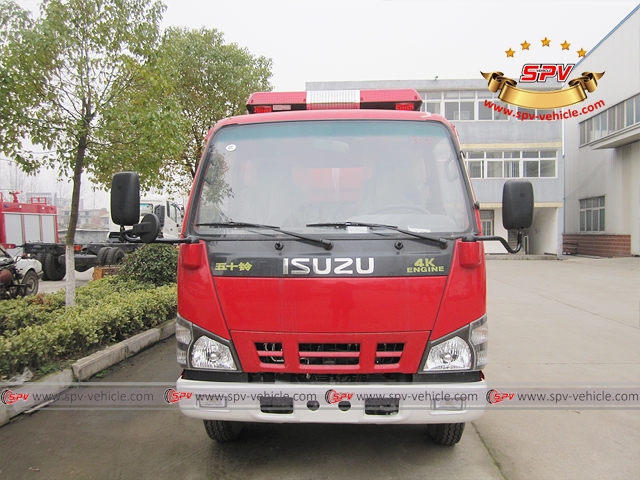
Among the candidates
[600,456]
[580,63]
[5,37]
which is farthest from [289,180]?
[580,63]

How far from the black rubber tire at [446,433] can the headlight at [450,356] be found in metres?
0.64

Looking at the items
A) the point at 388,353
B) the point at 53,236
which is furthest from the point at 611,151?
the point at 53,236

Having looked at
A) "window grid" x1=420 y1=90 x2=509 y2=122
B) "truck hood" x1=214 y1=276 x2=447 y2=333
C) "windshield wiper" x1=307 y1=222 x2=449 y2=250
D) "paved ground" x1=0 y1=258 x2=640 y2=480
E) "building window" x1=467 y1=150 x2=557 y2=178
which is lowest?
"paved ground" x1=0 y1=258 x2=640 y2=480

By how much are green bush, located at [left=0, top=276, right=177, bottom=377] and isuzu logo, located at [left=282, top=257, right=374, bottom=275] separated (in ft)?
9.58

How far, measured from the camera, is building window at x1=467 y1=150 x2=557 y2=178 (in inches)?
968

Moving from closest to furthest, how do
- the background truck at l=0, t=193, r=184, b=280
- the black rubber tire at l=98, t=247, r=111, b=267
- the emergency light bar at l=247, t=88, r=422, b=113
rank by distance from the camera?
1. the emergency light bar at l=247, t=88, r=422, b=113
2. the black rubber tire at l=98, t=247, r=111, b=267
3. the background truck at l=0, t=193, r=184, b=280

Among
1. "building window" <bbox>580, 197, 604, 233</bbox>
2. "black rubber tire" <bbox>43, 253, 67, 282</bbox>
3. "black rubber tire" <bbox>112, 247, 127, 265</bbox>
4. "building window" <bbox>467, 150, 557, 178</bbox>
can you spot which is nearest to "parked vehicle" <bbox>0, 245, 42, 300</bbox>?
"black rubber tire" <bbox>112, 247, 127, 265</bbox>

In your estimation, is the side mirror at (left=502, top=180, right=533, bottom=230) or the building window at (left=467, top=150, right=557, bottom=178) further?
the building window at (left=467, top=150, right=557, bottom=178)

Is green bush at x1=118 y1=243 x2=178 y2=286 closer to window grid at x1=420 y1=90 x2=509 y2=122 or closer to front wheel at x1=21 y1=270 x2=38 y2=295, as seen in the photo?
front wheel at x1=21 y1=270 x2=38 y2=295

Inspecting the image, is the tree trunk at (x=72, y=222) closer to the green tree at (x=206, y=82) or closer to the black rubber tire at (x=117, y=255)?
the green tree at (x=206, y=82)

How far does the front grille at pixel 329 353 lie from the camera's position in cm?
263

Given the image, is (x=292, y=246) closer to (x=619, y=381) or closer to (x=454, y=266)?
Answer: (x=454, y=266)

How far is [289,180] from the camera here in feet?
10.0

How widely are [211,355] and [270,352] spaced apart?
0.36m
